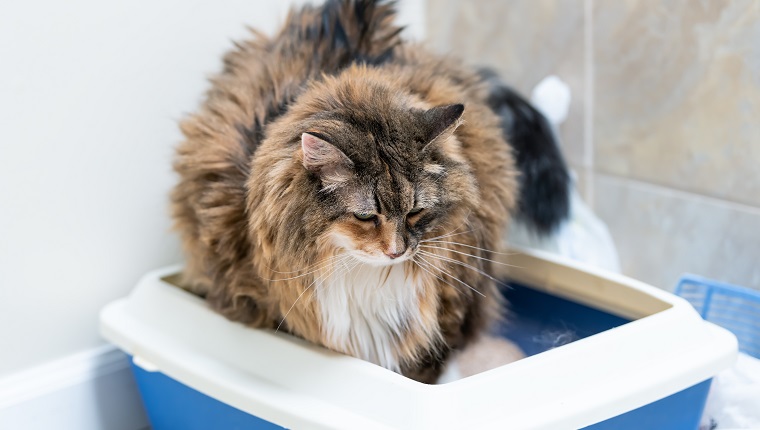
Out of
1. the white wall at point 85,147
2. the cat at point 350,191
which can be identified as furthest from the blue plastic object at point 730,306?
the white wall at point 85,147

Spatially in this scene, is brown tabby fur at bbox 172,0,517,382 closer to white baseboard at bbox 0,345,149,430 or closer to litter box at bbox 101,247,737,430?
litter box at bbox 101,247,737,430

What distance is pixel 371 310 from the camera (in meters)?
1.26

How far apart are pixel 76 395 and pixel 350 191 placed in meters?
0.90

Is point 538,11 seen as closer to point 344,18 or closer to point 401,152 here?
point 344,18

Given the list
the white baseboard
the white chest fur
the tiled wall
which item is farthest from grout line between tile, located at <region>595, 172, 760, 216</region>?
the white baseboard

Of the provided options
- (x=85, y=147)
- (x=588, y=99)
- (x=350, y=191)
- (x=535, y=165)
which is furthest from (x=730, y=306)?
(x=85, y=147)

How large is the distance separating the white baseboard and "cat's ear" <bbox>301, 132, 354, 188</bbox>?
2.79 feet

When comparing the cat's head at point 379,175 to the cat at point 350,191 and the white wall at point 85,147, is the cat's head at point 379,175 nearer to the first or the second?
the cat at point 350,191

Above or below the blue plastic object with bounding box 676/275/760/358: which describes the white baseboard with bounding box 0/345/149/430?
below

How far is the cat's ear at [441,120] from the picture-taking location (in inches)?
43.6

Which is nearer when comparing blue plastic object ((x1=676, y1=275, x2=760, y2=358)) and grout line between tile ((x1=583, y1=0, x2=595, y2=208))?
blue plastic object ((x1=676, y1=275, x2=760, y2=358))

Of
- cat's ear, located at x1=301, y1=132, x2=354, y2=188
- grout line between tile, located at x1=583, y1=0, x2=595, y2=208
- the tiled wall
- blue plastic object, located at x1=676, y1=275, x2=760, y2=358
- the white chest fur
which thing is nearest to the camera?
cat's ear, located at x1=301, y1=132, x2=354, y2=188

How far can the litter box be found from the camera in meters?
1.13

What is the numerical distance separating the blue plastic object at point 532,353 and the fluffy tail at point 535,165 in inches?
6.2
